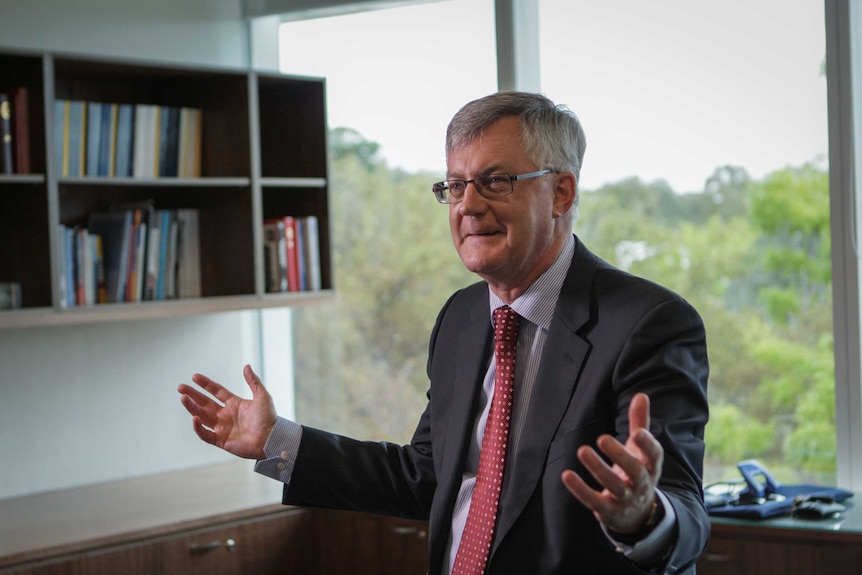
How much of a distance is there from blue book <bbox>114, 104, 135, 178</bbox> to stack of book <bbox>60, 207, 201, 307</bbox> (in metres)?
0.13

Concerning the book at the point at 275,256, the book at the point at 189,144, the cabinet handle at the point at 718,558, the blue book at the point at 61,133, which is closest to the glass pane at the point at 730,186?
the cabinet handle at the point at 718,558

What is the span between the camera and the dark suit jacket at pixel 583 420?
5.49 ft

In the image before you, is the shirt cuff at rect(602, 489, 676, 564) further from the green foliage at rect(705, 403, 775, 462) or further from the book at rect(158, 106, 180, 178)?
the book at rect(158, 106, 180, 178)

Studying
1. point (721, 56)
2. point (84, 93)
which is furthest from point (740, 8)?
point (84, 93)

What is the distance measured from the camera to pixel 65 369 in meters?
3.48

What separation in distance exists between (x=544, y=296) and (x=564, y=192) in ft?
0.67

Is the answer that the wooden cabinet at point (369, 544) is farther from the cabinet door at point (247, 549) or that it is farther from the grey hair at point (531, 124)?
the grey hair at point (531, 124)

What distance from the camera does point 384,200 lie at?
384cm

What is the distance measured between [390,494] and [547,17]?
6.31 feet

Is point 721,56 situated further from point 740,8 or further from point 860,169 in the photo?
point 860,169

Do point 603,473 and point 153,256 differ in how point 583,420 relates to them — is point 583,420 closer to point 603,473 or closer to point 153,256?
point 603,473

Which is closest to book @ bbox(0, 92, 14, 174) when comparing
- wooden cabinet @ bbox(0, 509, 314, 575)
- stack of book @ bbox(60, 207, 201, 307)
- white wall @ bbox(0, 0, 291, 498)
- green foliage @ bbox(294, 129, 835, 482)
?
stack of book @ bbox(60, 207, 201, 307)

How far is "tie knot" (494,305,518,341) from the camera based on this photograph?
1.96 m

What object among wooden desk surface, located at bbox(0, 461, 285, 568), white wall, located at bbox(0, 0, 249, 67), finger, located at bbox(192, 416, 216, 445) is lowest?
wooden desk surface, located at bbox(0, 461, 285, 568)
